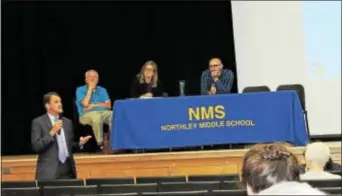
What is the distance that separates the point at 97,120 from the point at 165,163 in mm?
1128

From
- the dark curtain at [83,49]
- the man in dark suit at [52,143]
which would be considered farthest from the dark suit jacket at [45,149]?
the dark curtain at [83,49]

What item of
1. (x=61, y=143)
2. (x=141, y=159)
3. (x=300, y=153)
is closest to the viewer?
(x=61, y=143)

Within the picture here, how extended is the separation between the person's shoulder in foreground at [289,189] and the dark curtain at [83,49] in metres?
6.90

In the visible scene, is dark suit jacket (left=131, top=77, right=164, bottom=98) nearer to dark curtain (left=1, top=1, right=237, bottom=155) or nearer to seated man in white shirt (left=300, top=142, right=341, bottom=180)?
dark curtain (left=1, top=1, right=237, bottom=155)

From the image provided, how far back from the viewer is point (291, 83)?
723 centimetres

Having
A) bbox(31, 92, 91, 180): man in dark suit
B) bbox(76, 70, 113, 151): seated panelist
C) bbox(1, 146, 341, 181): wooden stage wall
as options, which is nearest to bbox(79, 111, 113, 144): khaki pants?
bbox(76, 70, 113, 151): seated panelist

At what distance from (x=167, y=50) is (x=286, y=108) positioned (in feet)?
11.0

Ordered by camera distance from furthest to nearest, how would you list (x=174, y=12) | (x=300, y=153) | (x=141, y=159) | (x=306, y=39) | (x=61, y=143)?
(x=174, y=12) < (x=306, y=39) < (x=141, y=159) < (x=300, y=153) < (x=61, y=143)

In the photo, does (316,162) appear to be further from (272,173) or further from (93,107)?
(93,107)

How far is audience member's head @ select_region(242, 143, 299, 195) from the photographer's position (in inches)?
60.0

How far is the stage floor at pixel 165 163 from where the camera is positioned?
17.9 ft

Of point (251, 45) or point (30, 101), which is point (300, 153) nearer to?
point (251, 45)

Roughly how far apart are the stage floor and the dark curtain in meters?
2.86

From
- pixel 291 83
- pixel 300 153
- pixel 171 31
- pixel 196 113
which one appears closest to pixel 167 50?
pixel 171 31
